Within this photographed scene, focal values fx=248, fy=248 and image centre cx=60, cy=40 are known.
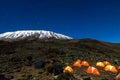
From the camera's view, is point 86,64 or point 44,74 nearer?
point 44,74

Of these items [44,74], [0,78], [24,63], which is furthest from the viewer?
[24,63]

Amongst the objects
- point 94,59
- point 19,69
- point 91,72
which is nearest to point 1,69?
point 19,69

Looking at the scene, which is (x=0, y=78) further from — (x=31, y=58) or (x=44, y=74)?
(x=31, y=58)

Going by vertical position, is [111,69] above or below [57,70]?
above

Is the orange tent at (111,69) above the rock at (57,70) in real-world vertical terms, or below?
above

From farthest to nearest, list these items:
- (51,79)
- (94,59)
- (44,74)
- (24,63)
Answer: (94,59) < (24,63) < (44,74) < (51,79)

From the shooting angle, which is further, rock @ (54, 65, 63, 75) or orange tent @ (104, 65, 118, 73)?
orange tent @ (104, 65, 118, 73)

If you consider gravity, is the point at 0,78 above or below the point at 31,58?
below

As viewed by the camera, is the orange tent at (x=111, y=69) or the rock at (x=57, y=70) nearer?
the rock at (x=57, y=70)

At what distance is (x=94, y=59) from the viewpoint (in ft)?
141

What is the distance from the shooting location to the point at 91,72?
32094mm

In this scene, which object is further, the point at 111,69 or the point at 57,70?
the point at 111,69

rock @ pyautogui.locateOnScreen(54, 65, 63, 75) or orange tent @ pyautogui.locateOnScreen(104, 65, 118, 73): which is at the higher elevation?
orange tent @ pyautogui.locateOnScreen(104, 65, 118, 73)

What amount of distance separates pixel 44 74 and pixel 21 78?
322 centimetres
